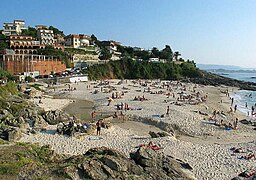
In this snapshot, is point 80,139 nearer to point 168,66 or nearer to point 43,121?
point 43,121

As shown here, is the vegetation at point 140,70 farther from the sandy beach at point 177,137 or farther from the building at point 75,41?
the sandy beach at point 177,137

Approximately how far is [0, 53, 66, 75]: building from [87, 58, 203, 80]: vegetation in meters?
11.7

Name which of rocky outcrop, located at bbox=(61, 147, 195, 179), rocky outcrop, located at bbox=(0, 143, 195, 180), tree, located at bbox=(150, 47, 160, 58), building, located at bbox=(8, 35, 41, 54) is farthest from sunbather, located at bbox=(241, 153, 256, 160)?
tree, located at bbox=(150, 47, 160, 58)

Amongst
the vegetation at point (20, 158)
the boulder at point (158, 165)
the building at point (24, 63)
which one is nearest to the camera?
the vegetation at point (20, 158)

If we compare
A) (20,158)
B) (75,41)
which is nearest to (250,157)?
(20,158)

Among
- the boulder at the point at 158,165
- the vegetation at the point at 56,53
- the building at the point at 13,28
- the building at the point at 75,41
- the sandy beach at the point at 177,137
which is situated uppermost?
the building at the point at 13,28

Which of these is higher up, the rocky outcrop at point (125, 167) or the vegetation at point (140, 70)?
the vegetation at point (140, 70)

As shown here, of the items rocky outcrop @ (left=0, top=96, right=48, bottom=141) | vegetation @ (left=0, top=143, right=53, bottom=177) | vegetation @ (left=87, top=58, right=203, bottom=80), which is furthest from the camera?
vegetation @ (left=87, top=58, right=203, bottom=80)

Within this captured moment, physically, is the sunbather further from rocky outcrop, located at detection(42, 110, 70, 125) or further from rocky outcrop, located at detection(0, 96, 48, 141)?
rocky outcrop, located at detection(42, 110, 70, 125)

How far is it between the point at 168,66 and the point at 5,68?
167 feet

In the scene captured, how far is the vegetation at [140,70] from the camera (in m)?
77.4

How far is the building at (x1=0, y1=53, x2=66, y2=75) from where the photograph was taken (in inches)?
2346

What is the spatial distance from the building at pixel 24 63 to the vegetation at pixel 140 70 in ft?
38.4

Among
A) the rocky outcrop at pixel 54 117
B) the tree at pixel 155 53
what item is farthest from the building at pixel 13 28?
the rocky outcrop at pixel 54 117
